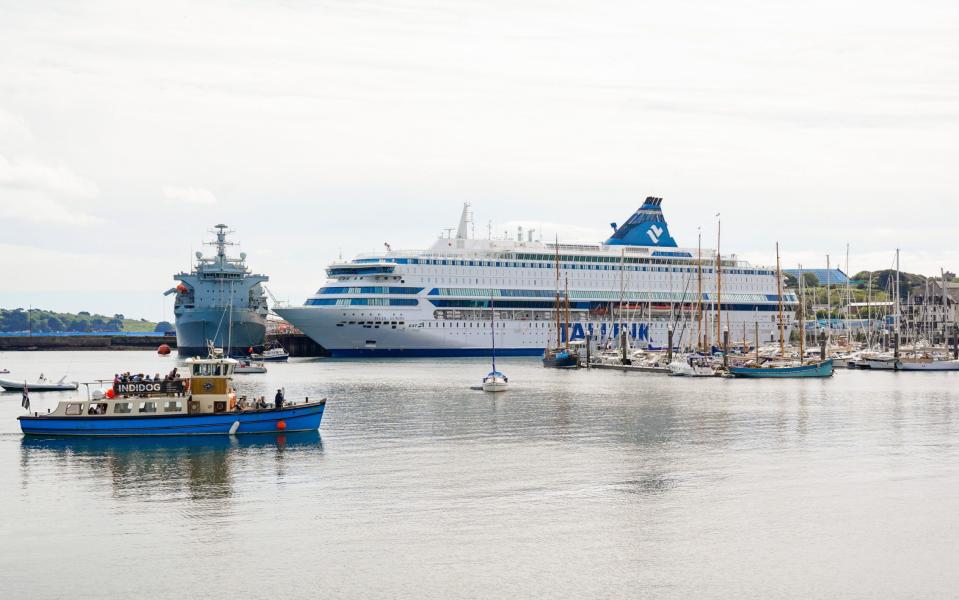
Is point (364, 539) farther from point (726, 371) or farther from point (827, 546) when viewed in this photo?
point (726, 371)

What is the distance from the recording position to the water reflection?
34.5 meters

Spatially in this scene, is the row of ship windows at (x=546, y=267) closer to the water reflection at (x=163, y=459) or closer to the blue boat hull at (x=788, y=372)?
the blue boat hull at (x=788, y=372)

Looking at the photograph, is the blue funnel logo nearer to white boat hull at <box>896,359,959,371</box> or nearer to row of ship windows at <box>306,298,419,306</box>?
row of ship windows at <box>306,298,419,306</box>

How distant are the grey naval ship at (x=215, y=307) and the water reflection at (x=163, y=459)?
8583cm

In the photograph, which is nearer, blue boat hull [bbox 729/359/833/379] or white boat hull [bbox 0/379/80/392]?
white boat hull [bbox 0/379/80/392]

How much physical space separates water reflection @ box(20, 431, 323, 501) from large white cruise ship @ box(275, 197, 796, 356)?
74601mm

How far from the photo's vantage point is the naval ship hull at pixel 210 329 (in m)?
132

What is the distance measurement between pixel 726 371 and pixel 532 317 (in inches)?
1784

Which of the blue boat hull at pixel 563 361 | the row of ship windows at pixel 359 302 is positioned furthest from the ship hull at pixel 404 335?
the blue boat hull at pixel 563 361

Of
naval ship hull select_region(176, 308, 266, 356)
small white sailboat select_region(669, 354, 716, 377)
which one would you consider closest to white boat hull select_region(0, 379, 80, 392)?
naval ship hull select_region(176, 308, 266, 356)

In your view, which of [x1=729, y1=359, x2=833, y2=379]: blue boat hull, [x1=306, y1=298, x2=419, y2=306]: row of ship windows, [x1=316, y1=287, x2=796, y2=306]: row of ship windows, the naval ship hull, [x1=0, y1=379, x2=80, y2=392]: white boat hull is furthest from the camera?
the naval ship hull

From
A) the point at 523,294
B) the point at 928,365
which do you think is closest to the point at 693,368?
the point at 928,365

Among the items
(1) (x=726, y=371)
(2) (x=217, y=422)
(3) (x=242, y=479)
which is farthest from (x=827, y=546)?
(1) (x=726, y=371)

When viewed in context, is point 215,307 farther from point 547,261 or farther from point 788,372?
point 788,372
